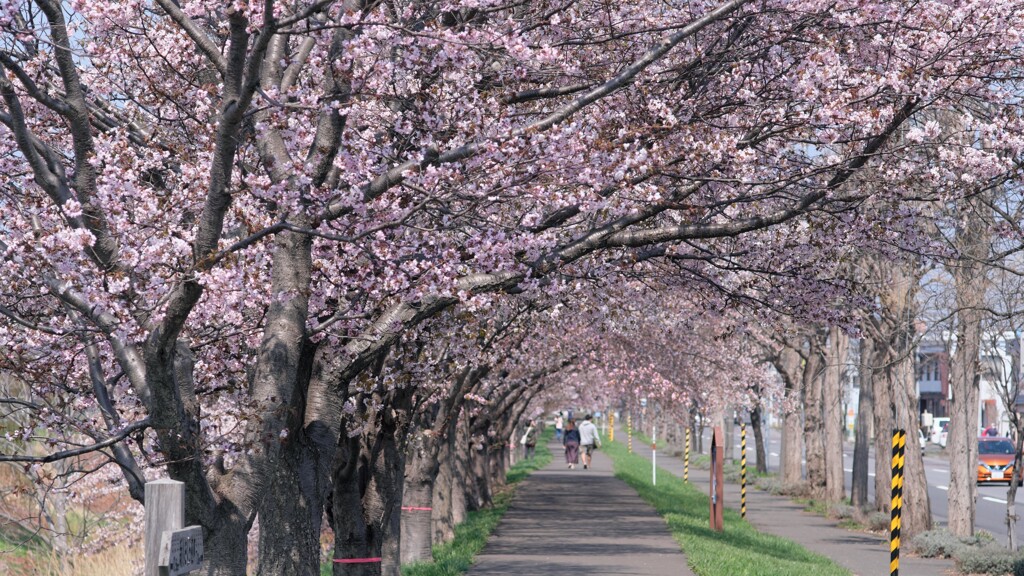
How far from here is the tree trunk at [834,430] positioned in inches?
1197

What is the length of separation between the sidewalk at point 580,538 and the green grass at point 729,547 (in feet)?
0.91

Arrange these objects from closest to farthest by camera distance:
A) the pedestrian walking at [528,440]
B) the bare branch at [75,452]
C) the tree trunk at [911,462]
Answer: the bare branch at [75,452] < the tree trunk at [911,462] < the pedestrian walking at [528,440]

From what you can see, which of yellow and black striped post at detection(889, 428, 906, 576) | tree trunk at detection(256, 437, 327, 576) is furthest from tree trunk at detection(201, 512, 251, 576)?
yellow and black striped post at detection(889, 428, 906, 576)

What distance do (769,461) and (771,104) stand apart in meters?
58.0

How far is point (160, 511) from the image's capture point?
554cm

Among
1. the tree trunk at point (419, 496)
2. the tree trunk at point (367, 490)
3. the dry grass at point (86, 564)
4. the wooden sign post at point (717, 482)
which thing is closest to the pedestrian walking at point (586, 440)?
the wooden sign post at point (717, 482)

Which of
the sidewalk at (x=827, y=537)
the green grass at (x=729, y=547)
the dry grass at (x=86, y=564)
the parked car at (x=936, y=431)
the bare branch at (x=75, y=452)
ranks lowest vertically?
the dry grass at (x=86, y=564)

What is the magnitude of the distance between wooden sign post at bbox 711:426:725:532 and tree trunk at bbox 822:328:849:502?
24.0ft

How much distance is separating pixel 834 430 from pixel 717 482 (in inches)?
358

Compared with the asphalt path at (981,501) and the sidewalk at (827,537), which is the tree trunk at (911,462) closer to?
the sidewalk at (827,537)

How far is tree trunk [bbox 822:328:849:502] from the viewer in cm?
3040

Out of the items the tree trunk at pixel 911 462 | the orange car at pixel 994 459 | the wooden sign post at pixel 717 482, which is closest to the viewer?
the tree trunk at pixel 911 462

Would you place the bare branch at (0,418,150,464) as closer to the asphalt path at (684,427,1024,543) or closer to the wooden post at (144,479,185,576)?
the wooden post at (144,479,185,576)

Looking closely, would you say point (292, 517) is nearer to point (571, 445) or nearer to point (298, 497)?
point (298, 497)
